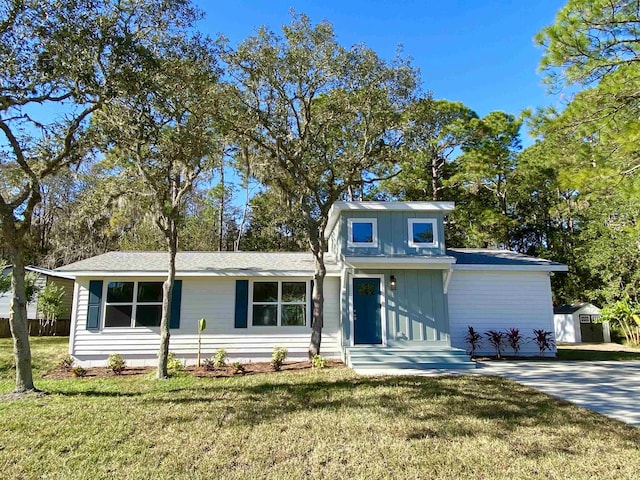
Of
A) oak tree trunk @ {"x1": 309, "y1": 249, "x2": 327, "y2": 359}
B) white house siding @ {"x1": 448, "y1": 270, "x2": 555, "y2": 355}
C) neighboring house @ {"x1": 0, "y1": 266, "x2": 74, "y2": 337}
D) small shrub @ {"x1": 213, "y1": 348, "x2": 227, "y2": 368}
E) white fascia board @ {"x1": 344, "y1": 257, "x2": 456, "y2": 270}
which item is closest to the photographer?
small shrub @ {"x1": 213, "y1": 348, "x2": 227, "y2": 368}

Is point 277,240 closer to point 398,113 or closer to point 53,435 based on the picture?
point 398,113

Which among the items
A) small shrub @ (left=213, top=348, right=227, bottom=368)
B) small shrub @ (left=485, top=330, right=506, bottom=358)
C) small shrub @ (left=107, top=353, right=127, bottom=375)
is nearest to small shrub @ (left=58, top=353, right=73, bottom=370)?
small shrub @ (left=107, top=353, right=127, bottom=375)

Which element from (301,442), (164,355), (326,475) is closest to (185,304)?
(164,355)

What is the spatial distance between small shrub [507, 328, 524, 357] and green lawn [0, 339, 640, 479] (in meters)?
4.27

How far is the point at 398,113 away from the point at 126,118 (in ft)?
21.1

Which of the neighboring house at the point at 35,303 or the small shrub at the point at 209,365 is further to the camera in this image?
the neighboring house at the point at 35,303

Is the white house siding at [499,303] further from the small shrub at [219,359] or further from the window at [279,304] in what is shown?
the small shrub at [219,359]

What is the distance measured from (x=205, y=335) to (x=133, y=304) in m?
2.03

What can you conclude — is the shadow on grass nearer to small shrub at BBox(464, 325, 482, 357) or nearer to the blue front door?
the blue front door

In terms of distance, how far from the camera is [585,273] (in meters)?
21.3

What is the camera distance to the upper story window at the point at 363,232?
10.6 m

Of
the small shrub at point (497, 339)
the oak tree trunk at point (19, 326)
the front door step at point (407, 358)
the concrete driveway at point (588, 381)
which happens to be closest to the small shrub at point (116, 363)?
the oak tree trunk at point (19, 326)

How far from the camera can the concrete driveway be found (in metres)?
5.80

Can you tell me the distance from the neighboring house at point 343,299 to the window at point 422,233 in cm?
3
